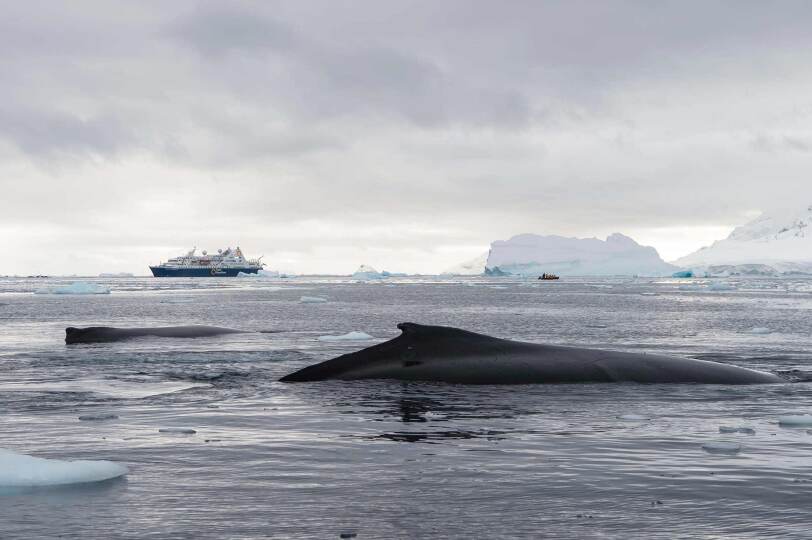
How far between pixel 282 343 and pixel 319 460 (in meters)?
17.9

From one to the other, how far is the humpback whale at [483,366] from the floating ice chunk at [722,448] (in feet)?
17.7

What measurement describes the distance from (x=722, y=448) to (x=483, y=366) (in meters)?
6.01

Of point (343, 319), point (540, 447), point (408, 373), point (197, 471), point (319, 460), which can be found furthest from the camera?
point (343, 319)

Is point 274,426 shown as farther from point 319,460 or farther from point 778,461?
point 778,461

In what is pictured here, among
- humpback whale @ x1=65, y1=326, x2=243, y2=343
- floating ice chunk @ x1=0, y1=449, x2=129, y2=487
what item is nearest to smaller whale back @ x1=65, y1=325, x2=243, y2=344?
humpback whale @ x1=65, y1=326, x2=243, y2=343

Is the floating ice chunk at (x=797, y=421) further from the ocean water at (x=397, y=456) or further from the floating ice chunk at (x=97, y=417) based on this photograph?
the floating ice chunk at (x=97, y=417)

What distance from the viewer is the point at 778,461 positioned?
8.80m

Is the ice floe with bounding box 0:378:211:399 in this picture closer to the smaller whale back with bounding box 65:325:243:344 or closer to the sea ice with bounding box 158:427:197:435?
the sea ice with bounding box 158:427:197:435

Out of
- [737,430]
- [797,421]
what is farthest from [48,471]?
[797,421]

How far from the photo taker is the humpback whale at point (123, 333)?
26.5 metres

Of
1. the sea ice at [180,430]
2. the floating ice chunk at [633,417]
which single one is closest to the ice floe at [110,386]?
the sea ice at [180,430]

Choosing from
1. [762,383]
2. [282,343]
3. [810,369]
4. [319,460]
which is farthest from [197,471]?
[282,343]

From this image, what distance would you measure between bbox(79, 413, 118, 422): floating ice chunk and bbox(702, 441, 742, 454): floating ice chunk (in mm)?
6928

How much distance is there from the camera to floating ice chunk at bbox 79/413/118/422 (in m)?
11.3
